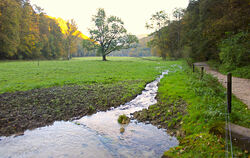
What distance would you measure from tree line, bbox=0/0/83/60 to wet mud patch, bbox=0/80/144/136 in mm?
41258

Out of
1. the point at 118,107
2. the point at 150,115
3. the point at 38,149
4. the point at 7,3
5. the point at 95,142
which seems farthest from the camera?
the point at 7,3

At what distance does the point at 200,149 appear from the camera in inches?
195

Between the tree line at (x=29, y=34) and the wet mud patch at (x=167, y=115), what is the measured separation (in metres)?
48.2

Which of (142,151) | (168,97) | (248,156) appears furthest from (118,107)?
(248,156)

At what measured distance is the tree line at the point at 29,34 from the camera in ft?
143

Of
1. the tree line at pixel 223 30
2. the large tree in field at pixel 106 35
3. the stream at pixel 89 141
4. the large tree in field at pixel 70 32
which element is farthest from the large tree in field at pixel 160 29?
the stream at pixel 89 141

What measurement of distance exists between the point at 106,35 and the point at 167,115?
48.8 metres

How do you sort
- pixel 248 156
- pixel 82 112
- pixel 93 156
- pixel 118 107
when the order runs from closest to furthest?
pixel 248 156, pixel 93 156, pixel 82 112, pixel 118 107

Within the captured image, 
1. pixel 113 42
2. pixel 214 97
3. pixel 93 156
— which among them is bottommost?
pixel 93 156

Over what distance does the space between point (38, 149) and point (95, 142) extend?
6.50 ft

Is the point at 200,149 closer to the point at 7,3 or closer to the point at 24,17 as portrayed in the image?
the point at 7,3

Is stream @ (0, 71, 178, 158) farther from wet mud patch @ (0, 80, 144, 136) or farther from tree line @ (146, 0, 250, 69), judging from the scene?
tree line @ (146, 0, 250, 69)

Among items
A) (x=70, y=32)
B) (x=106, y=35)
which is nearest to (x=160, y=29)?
(x=106, y=35)

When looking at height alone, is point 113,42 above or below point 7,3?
A: below
